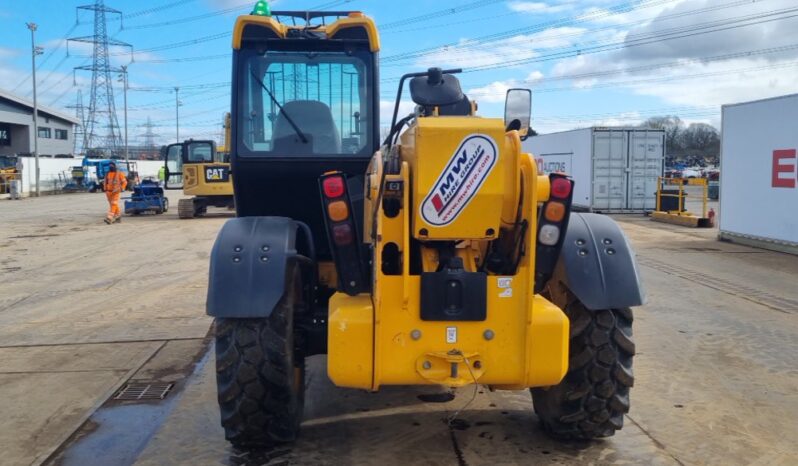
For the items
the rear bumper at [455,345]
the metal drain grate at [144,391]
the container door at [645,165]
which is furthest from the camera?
the container door at [645,165]

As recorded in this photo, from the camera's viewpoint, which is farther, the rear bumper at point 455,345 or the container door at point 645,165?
the container door at point 645,165

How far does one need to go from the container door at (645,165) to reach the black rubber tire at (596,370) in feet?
73.0

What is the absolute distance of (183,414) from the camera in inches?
207

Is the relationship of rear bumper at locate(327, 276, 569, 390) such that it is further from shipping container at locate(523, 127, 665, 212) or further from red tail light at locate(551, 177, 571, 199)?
shipping container at locate(523, 127, 665, 212)

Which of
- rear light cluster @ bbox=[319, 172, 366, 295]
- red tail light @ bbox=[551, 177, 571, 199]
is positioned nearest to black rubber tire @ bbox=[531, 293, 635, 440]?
red tail light @ bbox=[551, 177, 571, 199]

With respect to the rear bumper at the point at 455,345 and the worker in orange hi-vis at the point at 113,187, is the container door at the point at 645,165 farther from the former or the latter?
the rear bumper at the point at 455,345

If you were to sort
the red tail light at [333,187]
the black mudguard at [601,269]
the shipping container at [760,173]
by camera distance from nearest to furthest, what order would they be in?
1. the red tail light at [333,187]
2. the black mudguard at [601,269]
3. the shipping container at [760,173]

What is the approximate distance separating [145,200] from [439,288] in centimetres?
2514

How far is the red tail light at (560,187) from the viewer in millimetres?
3832

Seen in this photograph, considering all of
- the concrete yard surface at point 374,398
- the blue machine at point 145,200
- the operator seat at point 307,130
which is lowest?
the concrete yard surface at point 374,398

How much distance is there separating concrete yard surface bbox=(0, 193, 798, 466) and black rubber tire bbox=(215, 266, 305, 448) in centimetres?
31

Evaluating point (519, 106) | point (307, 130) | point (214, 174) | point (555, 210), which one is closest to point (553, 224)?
point (555, 210)

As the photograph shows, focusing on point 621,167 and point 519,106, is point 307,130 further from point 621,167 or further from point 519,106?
point 621,167

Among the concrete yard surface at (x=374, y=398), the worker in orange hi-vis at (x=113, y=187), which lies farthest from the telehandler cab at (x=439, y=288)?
the worker in orange hi-vis at (x=113, y=187)
